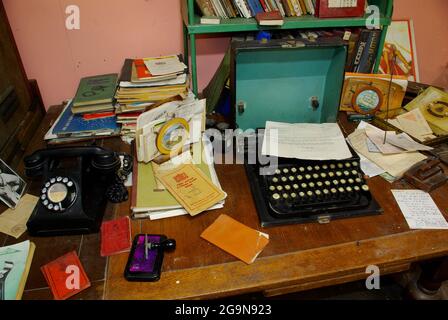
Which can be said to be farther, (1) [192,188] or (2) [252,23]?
(2) [252,23]

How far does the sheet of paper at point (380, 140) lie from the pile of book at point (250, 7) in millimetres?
477

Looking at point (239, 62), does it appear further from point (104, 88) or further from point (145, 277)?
point (145, 277)

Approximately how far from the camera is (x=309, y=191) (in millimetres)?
954

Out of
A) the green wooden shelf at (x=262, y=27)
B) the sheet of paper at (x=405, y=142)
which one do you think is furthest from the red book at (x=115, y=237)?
the sheet of paper at (x=405, y=142)

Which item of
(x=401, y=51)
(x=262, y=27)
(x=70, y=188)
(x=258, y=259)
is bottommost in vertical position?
(x=258, y=259)

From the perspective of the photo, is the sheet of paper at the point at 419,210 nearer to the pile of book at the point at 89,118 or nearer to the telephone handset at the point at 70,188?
the telephone handset at the point at 70,188

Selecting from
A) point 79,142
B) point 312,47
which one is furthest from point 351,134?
point 79,142

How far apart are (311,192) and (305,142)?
203 mm

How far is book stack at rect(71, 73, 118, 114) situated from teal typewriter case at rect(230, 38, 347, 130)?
44 cm

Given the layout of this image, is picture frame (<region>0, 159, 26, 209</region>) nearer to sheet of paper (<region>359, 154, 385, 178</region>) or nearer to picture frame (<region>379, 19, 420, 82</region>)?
sheet of paper (<region>359, 154, 385, 178</region>)

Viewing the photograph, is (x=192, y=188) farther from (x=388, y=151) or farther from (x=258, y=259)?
(x=388, y=151)

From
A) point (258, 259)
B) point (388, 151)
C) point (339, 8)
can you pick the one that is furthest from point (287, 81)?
point (258, 259)
